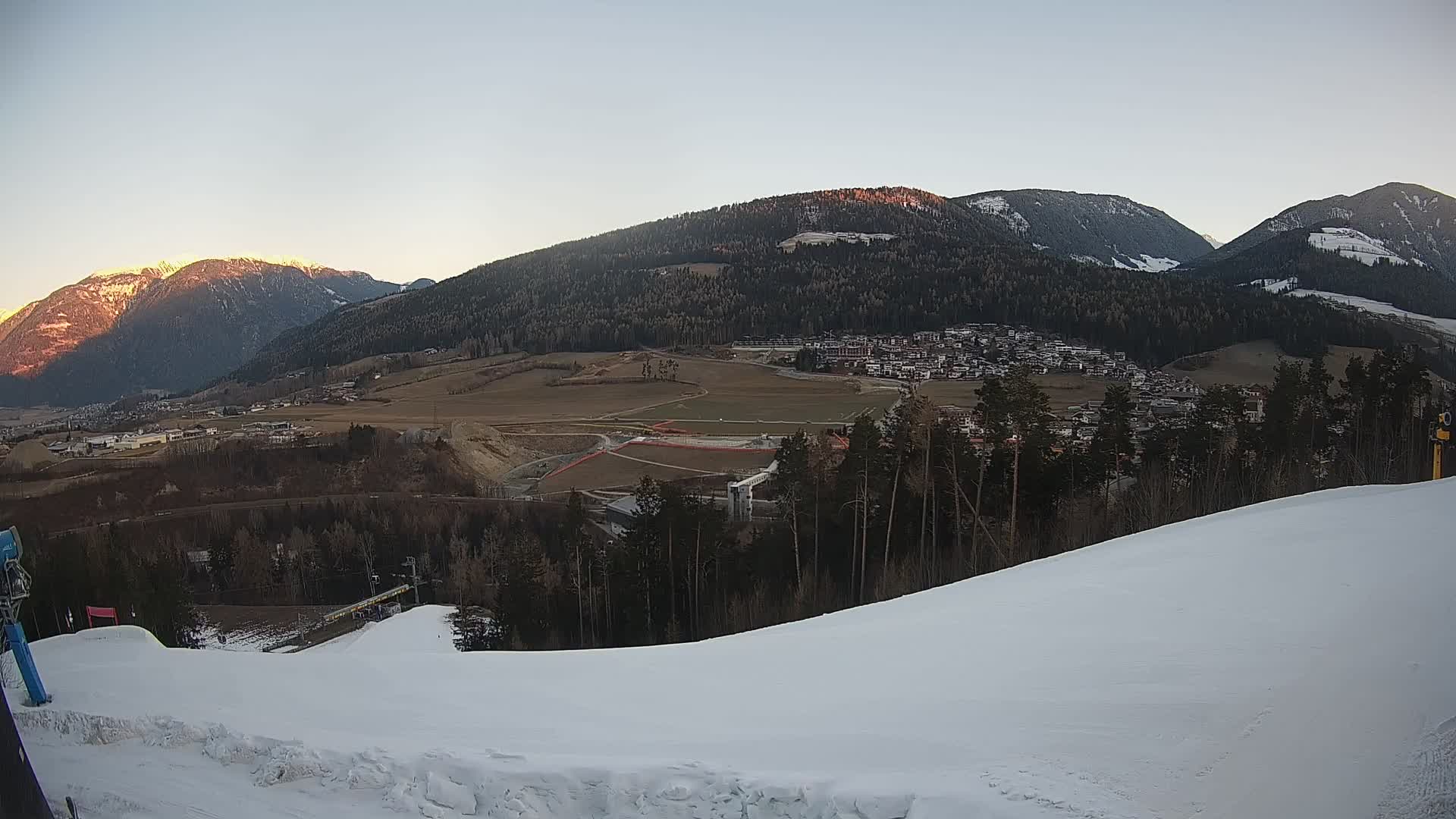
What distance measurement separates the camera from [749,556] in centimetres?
2509

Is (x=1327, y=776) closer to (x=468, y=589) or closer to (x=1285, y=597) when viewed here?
(x=1285, y=597)

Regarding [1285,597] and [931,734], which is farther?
[1285,597]

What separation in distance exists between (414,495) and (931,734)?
44.2 meters

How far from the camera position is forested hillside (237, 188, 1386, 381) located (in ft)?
319

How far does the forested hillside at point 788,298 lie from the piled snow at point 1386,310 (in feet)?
62.5

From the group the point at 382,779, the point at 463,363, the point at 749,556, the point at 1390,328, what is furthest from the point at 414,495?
the point at 1390,328

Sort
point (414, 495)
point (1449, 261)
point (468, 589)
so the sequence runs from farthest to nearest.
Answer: point (1449, 261) < point (414, 495) < point (468, 589)

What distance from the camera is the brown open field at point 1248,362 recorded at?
237ft

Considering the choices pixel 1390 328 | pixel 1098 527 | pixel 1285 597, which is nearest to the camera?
pixel 1285 597

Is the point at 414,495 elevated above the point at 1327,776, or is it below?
below

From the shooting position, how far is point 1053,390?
68250 millimetres

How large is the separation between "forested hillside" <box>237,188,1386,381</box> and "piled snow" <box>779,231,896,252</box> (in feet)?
8.32

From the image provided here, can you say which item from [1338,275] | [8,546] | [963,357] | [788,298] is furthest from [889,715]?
[1338,275]

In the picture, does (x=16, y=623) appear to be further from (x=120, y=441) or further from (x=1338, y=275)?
(x=1338, y=275)
